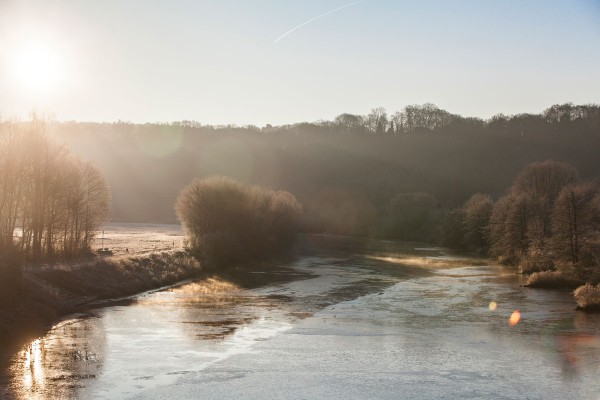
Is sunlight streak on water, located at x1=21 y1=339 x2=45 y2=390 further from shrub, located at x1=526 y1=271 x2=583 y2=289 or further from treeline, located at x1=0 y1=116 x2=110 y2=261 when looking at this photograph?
shrub, located at x1=526 y1=271 x2=583 y2=289

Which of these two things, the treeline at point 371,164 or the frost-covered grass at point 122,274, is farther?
the treeline at point 371,164

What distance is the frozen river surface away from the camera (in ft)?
72.8

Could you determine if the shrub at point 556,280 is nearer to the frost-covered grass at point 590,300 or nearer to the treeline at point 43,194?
the frost-covered grass at point 590,300

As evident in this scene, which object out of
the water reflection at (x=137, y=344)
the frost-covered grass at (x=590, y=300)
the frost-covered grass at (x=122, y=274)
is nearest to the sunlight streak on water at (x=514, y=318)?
the frost-covered grass at (x=590, y=300)

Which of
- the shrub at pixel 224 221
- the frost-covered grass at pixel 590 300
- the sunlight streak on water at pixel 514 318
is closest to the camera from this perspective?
the sunlight streak on water at pixel 514 318

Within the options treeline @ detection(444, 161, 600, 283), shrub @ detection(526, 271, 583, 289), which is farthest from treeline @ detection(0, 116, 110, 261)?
treeline @ detection(444, 161, 600, 283)

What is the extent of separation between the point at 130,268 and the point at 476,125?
Result: 14906 centimetres

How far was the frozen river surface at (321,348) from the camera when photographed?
22.2 meters

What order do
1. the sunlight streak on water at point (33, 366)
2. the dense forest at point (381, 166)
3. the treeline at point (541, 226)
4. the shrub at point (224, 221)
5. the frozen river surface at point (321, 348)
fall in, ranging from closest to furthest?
the frozen river surface at point (321, 348), the sunlight streak on water at point (33, 366), the treeline at point (541, 226), the shrub at point (224, 221), the dense forest at point (381, 166)

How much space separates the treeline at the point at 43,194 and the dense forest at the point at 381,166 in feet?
243

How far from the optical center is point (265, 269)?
230ft

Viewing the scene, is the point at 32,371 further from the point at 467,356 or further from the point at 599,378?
the point at 599,378

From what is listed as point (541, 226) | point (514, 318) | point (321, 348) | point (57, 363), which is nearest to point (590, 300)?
point (514, 318)

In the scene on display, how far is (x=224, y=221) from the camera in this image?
77.4 m
